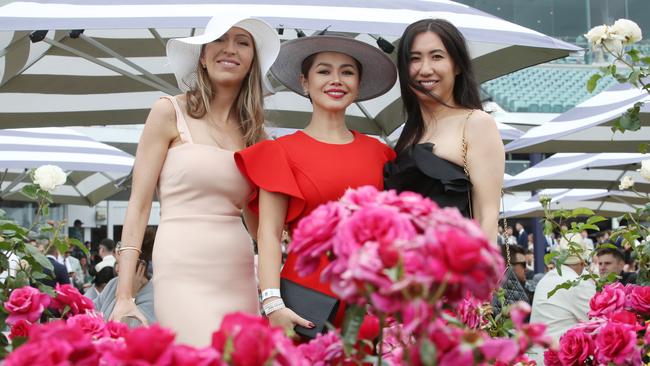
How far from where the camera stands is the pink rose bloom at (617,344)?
2.10 m

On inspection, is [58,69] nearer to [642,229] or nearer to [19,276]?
[19,276]

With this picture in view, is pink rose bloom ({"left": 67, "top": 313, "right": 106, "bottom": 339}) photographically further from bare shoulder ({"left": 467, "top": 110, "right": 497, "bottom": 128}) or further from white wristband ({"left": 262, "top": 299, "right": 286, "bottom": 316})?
bare shoulder ({"left": 467, "top": 110, "right": 497, "bottom": 128})

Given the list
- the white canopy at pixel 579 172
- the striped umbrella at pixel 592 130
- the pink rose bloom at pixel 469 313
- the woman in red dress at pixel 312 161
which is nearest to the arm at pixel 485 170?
the woman in red dress at pixel 312 161

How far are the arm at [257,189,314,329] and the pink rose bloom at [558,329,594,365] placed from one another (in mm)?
667

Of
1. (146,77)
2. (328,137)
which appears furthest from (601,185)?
(328,137)

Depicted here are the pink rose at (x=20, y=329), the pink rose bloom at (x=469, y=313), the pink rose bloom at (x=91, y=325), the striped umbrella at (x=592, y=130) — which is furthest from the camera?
the striped umbrella at (x=592, y=130)

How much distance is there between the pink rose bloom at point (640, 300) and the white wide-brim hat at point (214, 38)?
133 centimetres

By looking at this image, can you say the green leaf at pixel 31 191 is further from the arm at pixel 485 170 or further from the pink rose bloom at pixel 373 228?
the pink rose bloom at pixel 373 228

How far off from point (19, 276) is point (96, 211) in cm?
1968

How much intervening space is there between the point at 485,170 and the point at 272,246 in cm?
66

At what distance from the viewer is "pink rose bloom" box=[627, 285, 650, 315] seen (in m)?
2.69

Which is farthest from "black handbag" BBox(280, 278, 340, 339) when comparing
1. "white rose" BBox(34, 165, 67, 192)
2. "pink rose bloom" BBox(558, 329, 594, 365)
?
"white rose" BBox(34, 165, 67, 192)

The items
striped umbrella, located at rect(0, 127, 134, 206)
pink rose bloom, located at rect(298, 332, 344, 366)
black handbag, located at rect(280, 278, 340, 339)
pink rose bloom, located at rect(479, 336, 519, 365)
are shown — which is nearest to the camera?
pink rose bloom, located at rect(479, 336, 519, 365)

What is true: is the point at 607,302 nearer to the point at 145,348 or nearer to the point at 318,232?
the point at 318,232
